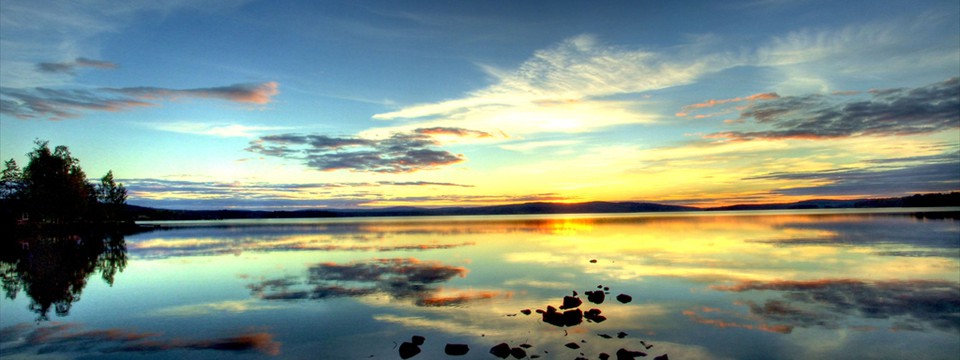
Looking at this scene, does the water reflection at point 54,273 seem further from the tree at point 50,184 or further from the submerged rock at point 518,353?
the tree at point 50,184

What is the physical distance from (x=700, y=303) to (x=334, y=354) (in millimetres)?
19077

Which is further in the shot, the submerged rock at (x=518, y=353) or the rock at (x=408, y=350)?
the rock at (x=408, y=350)

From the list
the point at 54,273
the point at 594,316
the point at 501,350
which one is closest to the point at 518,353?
the point at 501,350

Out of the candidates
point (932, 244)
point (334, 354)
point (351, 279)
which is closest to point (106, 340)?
point (334, 354)

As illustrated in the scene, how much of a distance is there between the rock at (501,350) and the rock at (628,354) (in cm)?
382

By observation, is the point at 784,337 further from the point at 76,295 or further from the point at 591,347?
the point at 76,295

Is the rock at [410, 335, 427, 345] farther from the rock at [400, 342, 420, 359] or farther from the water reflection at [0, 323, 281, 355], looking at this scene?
the water reflection at [0, 323, 281, 355]

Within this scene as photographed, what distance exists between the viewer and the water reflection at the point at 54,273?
2852cm

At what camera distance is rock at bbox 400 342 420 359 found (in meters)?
17.6

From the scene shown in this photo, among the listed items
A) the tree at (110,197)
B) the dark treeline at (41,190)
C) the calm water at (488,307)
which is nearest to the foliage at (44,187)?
the dark treeline at (41,190)

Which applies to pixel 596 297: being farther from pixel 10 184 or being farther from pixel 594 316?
pixel 10 184

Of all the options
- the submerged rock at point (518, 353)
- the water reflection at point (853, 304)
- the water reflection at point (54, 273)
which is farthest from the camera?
the water reflection at point (54, 273)

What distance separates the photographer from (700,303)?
26688mm

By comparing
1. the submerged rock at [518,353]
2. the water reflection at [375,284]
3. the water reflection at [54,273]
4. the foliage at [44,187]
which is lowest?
the water reflection at [54,273]
